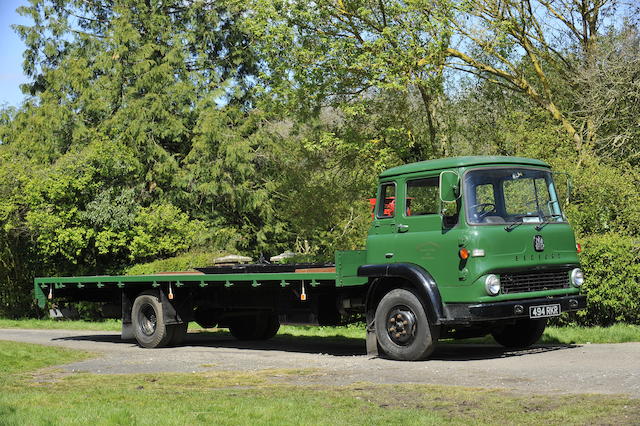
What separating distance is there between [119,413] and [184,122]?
28485 millimetres

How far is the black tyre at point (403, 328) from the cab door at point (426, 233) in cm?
51

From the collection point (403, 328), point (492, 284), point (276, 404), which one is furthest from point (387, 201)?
point (276, 404)

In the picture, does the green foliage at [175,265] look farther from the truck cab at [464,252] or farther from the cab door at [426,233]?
the cab door at [426,233]

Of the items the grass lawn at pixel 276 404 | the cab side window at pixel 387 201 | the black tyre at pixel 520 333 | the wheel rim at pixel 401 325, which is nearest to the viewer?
the grass lawn at pixel 276 404

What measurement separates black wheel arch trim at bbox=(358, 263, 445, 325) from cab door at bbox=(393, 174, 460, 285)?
4.2 inches

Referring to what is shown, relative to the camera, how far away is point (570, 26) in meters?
26.9

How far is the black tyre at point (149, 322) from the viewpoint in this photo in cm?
1600

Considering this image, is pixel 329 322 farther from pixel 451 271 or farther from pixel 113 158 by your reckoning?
pixel 113 158

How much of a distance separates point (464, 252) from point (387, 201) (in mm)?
1755

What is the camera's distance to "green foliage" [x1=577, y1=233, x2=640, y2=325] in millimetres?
15656

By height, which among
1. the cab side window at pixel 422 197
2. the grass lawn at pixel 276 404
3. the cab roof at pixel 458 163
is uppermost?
the cab roof at pixel 458 163

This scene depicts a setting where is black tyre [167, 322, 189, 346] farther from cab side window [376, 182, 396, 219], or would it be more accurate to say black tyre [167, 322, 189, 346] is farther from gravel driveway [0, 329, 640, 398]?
cab side window [376, 182, 396, 219]

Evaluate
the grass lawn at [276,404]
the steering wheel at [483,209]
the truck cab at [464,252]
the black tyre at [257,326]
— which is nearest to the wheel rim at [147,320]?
the black tyre at [257,326]

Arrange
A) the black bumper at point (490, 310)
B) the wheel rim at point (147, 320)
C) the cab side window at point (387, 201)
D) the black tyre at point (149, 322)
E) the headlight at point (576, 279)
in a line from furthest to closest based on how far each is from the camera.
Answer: the wheel rim at point (147, 320)
the black tyre at point (149, 322)
the cab side window at point (387, 201)
the headlight at point (576, 279)
the black bumper at point (490, 310)
